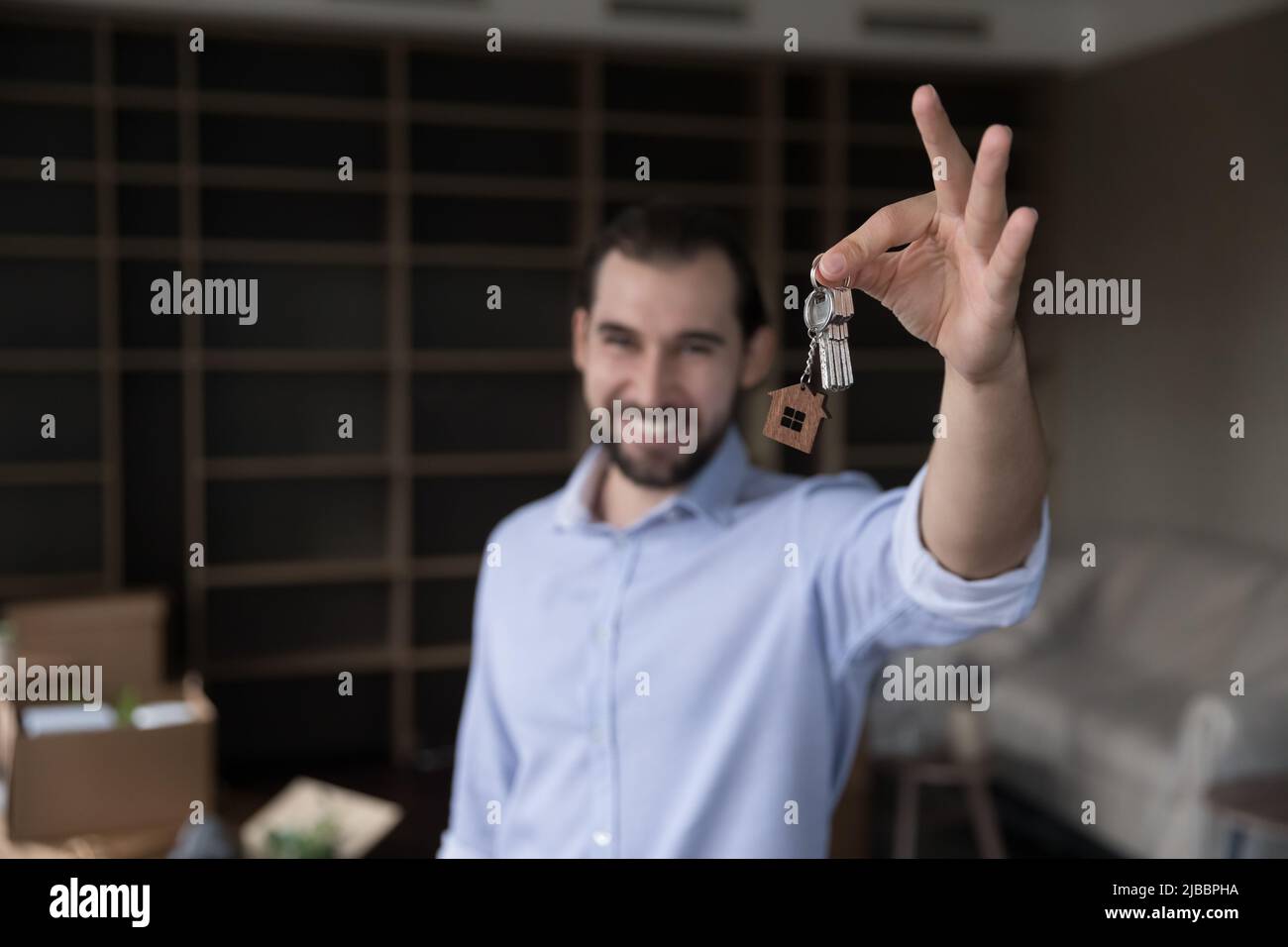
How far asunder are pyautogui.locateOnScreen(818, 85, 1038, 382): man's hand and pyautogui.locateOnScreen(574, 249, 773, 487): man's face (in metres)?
0.23

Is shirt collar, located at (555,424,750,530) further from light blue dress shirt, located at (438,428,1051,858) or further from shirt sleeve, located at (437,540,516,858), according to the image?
shirt sleeve, located at (437,540,516,858)

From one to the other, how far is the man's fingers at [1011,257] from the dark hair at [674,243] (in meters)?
0.33

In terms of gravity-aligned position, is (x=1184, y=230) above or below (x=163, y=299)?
above

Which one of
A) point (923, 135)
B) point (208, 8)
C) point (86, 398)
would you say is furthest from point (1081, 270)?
point (923, 135)

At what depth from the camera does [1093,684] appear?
2518 millimetres

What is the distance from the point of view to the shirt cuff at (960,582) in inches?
20.7

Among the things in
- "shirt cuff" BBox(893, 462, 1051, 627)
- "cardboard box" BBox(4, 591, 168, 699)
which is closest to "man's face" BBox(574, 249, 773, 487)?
"shirt cuff" BBox(893, 462, 1051, 627)

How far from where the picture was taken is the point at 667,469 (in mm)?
714

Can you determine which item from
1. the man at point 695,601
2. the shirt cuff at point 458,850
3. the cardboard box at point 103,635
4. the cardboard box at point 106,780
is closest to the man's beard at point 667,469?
the man at point 695,601

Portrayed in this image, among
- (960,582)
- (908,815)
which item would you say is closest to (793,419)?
(960,582)

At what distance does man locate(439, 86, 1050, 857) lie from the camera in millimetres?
574

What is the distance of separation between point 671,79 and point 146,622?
1.92 m

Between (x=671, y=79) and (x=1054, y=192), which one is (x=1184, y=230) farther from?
(x=671, y=79)

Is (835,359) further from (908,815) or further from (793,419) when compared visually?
(908,815)
